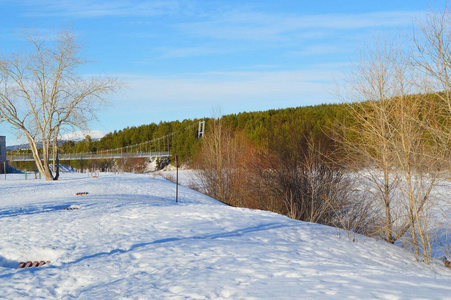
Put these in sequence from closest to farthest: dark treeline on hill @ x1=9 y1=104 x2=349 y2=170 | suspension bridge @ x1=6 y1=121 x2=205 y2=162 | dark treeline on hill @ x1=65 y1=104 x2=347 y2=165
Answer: dark treeline on hill @ x1=9 y1=104 x2=349 y2=170 → dark treeline on hill @ x1=65 y1=104 x2=347 y2=165 → suspension bridge @ x1=6 y1=121 x2=205 y2=162

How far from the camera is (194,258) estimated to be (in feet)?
26.5

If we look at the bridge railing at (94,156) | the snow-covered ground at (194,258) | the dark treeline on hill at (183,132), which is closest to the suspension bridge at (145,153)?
the bridge railing at (94,156)

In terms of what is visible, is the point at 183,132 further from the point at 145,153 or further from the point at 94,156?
the point at 94,156

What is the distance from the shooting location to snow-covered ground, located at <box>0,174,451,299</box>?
612 cm

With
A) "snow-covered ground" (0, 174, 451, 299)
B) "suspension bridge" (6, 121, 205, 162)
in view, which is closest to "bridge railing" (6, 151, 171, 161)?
"suspension bridge" (6, 121, 205, 162)

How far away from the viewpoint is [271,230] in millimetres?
11398

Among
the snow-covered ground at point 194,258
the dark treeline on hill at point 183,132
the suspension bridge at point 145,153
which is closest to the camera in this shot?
the snow-covered ground at point 194,258

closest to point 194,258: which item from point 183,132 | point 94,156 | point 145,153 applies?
point 183,132

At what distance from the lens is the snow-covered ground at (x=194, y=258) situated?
612 cm

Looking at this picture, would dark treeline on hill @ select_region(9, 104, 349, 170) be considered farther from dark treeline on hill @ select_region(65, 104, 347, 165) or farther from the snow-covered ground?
the snow-covered ground

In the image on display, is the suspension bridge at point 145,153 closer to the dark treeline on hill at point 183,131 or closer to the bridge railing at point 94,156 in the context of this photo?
the bridge railing at point 94,156

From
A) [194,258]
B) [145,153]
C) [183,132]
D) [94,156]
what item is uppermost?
[183,132]

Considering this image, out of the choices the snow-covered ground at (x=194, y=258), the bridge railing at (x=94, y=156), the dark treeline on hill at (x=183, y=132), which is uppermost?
the dark treeline on hill at (x=183, y=132)

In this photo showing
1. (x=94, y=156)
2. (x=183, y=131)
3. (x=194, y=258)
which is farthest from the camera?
(x=94, y=156)
